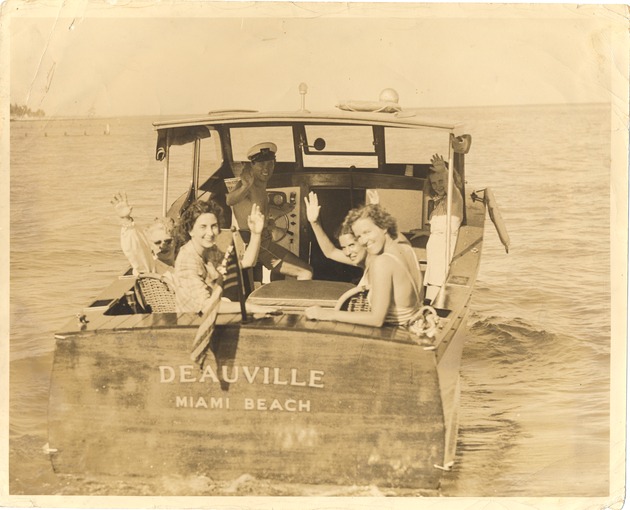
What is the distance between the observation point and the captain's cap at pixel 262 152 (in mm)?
5875

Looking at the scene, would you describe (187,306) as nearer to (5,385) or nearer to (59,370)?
(59,370)

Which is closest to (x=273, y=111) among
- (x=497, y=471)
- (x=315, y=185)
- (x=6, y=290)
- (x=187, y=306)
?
(x=315, y=185)

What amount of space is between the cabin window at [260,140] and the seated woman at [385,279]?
1.00m

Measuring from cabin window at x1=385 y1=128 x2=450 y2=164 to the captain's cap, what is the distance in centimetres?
67

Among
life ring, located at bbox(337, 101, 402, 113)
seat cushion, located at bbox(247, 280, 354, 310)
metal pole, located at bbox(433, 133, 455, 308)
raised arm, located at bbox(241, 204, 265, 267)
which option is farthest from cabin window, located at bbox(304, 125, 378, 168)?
seat cushion, located at bbox(247, 280, 354, 310)

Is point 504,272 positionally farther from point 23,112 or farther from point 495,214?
point 23,112

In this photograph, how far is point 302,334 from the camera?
5.03 meters

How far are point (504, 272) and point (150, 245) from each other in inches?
76.9

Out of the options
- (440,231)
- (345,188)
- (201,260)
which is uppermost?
(345,188)

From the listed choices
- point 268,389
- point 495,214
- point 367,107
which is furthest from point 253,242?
point 495,214

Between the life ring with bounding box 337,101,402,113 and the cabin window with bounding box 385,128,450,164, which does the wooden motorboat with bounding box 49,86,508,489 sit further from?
the cabin window with bounding box 385,128,450,164

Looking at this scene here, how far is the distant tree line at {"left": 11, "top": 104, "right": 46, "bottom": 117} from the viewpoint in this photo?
5820mm

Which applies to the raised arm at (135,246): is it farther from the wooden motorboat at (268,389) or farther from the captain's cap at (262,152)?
the captain's cap at (262,152)

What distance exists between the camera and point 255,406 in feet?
16.9
